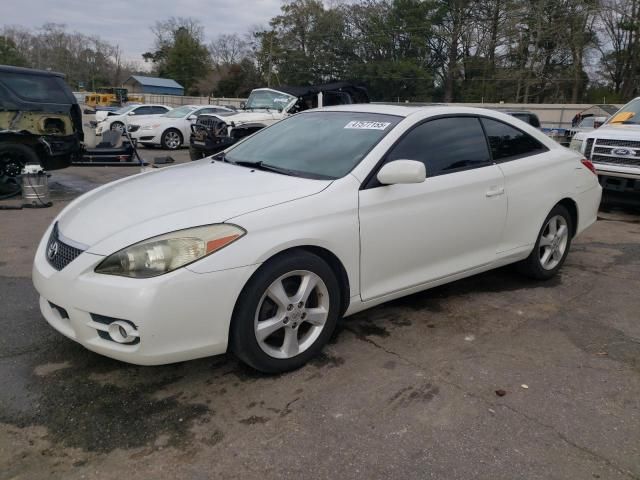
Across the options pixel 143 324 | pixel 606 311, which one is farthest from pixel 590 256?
pixel 143 324

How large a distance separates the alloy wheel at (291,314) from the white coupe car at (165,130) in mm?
14933

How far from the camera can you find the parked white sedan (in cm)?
265

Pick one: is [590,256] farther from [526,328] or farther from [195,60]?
[195,60]

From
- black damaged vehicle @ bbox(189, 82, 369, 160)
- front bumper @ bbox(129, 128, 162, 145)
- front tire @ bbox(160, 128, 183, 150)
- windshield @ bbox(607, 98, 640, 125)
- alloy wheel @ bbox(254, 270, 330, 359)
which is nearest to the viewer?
alloy wheel @ bbox(254, 270, 330, 359)

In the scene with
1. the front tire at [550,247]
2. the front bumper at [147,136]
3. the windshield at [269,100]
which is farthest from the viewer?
the front bumper at [147,136]

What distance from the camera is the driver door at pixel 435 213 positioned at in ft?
10.9

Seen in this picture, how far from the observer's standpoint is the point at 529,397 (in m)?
2.90

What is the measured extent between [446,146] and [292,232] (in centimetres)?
158

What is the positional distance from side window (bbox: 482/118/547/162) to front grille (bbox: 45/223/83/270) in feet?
10.1

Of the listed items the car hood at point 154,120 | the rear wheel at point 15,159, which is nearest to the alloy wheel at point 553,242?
the rear wheel at point 15,159

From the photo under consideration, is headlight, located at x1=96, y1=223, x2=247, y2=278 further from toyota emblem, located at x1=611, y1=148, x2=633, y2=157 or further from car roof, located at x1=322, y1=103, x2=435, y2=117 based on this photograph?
toyota emblem, located at x1=611, y1=148, x2=633, y2=157

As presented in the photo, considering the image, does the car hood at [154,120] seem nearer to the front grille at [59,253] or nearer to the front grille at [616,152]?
the front grille at [616,152]

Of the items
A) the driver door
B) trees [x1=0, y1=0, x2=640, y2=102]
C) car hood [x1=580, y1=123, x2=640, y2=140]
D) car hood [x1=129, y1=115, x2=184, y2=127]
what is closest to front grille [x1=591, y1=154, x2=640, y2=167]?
car hood [x1=580, y1=123, x2=640, y2=140]

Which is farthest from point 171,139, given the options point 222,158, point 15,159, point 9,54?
point 9,54
